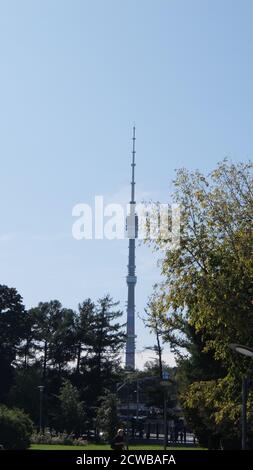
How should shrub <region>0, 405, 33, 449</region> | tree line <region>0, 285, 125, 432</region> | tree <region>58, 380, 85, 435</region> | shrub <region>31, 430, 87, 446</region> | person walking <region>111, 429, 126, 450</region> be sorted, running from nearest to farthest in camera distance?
person walking <region>111, 429, 126, 450</region> < shrub <region>0, 405, 33, 449</region> < shrub <region>31, 430, 87, 446</region> < tree <region>58, 380, 85, 435</region> < tree line <region>0, 285, 125, 432</region>

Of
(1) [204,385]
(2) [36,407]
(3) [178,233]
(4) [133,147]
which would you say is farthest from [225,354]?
(4) [133,147]

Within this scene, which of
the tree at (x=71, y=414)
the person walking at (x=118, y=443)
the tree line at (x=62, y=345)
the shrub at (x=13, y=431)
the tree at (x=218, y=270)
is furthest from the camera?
the tree line at (x=62, y=345)

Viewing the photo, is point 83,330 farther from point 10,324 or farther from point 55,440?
point 55,440

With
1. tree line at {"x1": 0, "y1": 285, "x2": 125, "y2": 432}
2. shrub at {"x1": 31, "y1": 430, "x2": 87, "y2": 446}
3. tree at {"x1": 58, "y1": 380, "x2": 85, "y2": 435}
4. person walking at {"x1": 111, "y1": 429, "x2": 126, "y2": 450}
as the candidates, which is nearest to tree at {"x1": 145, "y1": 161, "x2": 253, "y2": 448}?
person walking at {"x1": 111, "y1": 429, "x2": 126, "y2": 450}

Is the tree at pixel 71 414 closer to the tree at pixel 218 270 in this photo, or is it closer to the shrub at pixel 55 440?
the shrub at pixel 55 440

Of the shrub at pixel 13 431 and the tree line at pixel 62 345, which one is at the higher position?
the tree line at pixel 62 345

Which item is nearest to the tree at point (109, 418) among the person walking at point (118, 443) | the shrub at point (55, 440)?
the shrub at point (55, 440)

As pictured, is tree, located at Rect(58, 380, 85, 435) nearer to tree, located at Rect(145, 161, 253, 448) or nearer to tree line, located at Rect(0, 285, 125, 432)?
tree line, located at Rect(0, 285, 125, 432)

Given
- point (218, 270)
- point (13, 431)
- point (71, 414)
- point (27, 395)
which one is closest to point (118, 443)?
point (218, 270)

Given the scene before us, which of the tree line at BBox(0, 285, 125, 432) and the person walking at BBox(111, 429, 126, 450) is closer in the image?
the person walking at BBox(111, 429, 126, 450)

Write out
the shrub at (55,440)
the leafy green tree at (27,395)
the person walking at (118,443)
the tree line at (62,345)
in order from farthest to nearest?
the tree line at (62,345) < the leafy green tree at (27,395) < the shrub at (55,440) < the person walking at (118,443)

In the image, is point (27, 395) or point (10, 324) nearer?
point (27, 395)

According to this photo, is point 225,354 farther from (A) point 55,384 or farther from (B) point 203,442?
(A) point 55,384
